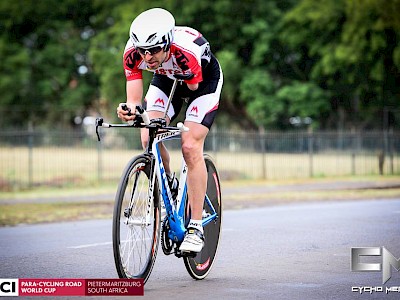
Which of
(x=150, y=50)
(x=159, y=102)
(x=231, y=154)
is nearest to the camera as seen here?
(x=150, y=50)

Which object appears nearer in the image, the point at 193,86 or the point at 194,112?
the point at 193,86

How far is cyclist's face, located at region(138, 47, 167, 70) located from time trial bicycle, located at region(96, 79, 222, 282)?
1.19ft

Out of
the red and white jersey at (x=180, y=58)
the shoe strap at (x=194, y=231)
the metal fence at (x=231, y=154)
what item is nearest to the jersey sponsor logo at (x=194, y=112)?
the red and white jersey at (x=180, y=58)

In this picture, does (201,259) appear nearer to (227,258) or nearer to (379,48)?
(227,258)

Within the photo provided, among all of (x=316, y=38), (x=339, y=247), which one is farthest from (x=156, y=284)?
(x=316, y=38)

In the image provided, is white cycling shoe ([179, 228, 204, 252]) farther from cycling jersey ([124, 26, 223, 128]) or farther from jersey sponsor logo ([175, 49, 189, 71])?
jersey sponsor logo ([175, 49, 189, 71])

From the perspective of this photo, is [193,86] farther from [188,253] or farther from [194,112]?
[188,253]

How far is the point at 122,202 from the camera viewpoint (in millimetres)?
6797

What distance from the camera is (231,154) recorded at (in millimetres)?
31500

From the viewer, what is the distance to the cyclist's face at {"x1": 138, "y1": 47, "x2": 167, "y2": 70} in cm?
702

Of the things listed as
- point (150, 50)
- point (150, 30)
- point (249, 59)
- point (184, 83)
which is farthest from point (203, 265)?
point (249, 59)

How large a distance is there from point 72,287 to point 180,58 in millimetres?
1901

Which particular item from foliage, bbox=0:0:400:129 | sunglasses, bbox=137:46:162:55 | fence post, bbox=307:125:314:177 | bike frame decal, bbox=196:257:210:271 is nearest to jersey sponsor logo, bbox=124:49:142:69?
sunglasses, bbox=137:46:162:55

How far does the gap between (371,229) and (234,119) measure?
48.8 meters
